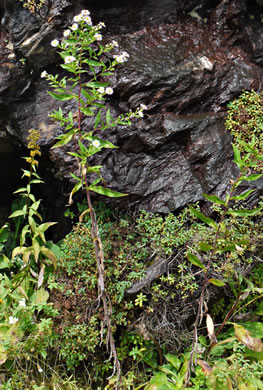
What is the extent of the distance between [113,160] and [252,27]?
227 centimetres

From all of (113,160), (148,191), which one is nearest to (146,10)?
(113,160)

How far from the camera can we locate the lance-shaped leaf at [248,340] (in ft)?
9.80

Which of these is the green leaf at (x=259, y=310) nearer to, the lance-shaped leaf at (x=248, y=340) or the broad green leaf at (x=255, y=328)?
the broad green leaf at (x=255, y=328)

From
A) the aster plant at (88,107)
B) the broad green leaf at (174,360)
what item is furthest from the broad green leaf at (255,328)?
the aster plant at (88,107)

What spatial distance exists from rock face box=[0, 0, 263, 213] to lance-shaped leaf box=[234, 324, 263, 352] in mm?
1221

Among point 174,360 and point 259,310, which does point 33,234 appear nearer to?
point 174,360

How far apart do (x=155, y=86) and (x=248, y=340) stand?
2484 mm

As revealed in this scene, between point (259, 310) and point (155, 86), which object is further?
point (155, 86)

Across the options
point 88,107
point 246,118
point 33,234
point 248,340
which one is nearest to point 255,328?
point 248,340

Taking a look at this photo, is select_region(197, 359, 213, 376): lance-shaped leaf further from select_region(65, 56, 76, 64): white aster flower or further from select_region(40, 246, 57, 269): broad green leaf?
select_region(65, 56, 76, 64): white aster flower

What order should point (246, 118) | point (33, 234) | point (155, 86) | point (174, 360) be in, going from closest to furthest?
point (174, 360), point (33, 234), point (155, 86), point (246, 118)

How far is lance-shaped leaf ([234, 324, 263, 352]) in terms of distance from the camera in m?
2.99

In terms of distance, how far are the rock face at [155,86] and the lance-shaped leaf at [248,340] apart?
1221mm

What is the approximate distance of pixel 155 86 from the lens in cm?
377
